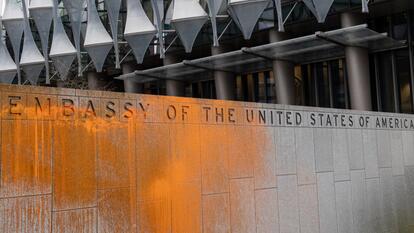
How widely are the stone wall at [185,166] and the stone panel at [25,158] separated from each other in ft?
0.05

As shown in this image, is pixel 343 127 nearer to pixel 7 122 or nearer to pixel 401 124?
pixel 401 124

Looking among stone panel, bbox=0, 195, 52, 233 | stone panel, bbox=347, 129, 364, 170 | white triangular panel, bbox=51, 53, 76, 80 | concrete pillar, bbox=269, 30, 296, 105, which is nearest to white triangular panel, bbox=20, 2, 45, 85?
white triangular panel, bbox=51, 53, 76, 80

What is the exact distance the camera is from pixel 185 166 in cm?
996

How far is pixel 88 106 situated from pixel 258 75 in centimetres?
2748

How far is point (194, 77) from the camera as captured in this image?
34031 mm

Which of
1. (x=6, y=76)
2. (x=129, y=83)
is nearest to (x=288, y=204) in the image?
(x=6, y=76)

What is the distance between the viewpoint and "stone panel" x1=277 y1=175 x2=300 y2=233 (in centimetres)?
1177

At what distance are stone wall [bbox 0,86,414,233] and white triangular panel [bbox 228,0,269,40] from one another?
7.11 metres

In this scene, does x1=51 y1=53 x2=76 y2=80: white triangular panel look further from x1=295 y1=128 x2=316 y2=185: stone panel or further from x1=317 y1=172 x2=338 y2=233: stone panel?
x1=317 y1=172 x2=338 y2=233: stone panel

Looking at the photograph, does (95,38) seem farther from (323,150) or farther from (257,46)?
(323,150)

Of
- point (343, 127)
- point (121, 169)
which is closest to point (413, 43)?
point (343, 127)

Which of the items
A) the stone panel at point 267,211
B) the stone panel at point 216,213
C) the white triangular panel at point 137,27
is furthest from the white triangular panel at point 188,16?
the stone panel at point 216,213

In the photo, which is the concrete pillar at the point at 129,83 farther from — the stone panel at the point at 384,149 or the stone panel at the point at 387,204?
the stone panel at the point at 387,204

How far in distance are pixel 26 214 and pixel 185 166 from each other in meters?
3.24
